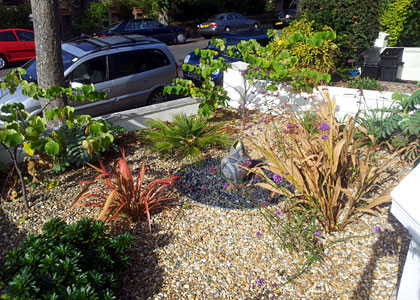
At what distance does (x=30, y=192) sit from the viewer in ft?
14.6

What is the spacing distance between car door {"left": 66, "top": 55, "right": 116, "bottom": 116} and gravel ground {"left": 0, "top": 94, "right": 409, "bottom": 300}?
2655mm

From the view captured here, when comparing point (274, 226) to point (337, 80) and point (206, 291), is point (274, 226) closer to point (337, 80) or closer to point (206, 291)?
point (206, 291)

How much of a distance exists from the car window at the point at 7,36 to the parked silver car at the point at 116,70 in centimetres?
702

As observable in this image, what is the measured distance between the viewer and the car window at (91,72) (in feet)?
21.2

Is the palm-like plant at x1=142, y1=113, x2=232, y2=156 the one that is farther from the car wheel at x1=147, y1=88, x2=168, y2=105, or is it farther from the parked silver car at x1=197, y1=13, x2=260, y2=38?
the parked silver car at x1=197, y1=13, x2=260, y2=38

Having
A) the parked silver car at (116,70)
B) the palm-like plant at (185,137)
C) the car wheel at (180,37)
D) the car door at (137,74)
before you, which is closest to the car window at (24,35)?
the parked silver car at (116,70)

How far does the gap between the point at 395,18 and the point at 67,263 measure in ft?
41.3

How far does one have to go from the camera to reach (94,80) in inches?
261

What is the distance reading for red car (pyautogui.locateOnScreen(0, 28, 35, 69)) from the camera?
1270cm

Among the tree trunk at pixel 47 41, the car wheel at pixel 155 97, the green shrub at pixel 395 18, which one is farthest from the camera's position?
the green shrub at pixel 395 18

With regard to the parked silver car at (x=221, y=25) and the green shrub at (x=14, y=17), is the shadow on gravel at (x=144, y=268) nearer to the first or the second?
the parked silver car at (x=221, y=25)

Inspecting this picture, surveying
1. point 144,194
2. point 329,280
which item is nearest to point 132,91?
point 144,194

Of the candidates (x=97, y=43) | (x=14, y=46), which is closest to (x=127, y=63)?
(x=97, y=43)

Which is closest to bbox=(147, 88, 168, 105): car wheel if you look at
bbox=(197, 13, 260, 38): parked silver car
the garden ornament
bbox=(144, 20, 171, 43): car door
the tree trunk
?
the tree trunk
